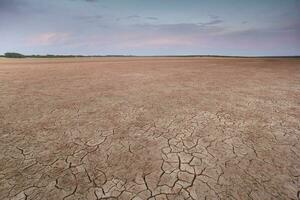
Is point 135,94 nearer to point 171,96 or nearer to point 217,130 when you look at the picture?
point 171,96

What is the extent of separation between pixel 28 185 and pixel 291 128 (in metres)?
4.13

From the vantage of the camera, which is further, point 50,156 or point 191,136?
point 191,136

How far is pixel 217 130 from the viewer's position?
3402mm

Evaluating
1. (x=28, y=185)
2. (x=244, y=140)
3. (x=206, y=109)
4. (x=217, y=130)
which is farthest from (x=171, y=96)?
(x=28, y=185)

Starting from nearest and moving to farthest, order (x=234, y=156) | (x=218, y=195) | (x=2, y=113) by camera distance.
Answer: (x=218, y=195), (x=234, y=156), (x=2, y=113)

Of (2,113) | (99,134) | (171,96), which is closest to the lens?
(99,134)

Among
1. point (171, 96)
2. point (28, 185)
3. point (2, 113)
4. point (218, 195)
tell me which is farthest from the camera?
point (171, 96)

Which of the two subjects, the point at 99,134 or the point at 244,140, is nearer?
the point at 244,140

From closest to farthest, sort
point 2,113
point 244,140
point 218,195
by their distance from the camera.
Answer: point 218,195 < point 244,140 < point 2,113

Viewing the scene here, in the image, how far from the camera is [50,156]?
103 inches

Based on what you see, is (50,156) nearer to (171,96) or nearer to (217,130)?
(217,130)

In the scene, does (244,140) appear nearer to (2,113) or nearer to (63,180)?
(63,180)

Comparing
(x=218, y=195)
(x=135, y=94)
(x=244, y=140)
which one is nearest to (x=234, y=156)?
(x=244, y=140)

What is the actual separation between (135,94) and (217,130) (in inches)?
135
